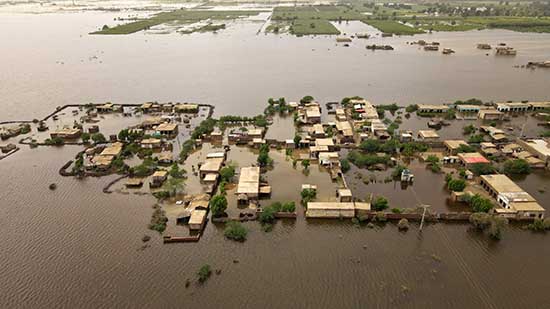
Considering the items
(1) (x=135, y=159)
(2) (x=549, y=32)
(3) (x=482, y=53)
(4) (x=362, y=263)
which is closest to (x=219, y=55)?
(1) (x=135, y=159)

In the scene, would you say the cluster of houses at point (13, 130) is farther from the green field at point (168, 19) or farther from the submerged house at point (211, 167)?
the green field at point (168, 19)

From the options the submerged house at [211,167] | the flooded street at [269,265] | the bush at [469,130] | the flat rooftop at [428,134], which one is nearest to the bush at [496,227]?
the flooded street at [269,265]

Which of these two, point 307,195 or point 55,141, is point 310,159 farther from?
point 55,141

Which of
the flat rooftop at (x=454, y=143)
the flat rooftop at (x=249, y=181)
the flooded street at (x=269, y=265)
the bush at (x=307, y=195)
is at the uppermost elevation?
the flat rooftop at (x=454, y=143)

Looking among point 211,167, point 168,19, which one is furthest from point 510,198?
point 168,19

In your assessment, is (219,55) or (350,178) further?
(219,55)

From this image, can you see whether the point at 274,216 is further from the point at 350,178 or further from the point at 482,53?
the point at 482,53
